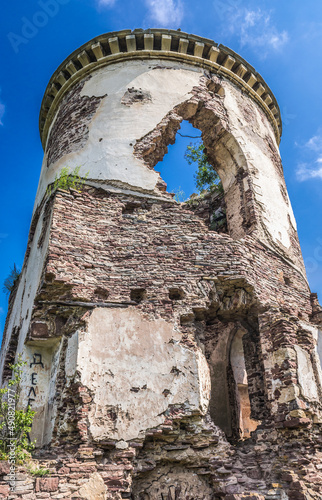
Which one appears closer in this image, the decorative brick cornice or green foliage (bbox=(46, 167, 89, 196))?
green foliage (bbox=(46, 167, 89, 196))

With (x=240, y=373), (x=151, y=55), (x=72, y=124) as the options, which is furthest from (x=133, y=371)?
(x=151, y=55)

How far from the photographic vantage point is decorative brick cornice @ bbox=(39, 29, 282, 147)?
939cm

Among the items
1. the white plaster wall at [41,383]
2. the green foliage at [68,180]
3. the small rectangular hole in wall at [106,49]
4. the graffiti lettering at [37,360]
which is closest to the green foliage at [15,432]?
the white plaster wall at [41,383]

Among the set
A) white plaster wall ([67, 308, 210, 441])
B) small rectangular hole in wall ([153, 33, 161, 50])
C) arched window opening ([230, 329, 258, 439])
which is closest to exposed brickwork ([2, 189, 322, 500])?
white plaster wall ([67, 308, 210, 441])

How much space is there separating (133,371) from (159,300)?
1149 mm

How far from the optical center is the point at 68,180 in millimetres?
7648

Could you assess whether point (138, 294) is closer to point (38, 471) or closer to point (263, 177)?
point (38, 471)

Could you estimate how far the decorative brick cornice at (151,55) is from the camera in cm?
939

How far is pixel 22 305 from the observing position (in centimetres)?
778

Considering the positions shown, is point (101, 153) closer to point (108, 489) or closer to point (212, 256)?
point (212, 256)

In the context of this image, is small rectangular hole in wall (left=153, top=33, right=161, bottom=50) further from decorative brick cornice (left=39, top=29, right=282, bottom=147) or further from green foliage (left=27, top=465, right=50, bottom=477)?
green foliage (left=27, top=465, right=50, bottom=477)

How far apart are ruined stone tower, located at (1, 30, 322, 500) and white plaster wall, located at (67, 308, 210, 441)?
0.8 inches

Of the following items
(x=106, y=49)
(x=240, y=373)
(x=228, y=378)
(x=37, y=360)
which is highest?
(x=106, y=49)

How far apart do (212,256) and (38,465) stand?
3943mm
